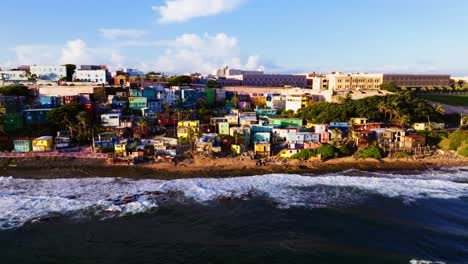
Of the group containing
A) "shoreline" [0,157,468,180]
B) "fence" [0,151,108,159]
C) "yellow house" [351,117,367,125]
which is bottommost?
"shoreline" [0,157,468,180]

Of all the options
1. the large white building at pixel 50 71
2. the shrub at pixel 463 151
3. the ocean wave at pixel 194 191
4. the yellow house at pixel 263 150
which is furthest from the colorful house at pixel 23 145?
the shrub at pixel 463 151

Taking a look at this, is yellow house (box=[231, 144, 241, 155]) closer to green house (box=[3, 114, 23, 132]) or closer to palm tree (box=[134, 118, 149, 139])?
palm tree (box=[134, 118, 149, 139])

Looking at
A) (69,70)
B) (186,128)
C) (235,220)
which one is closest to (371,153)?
(186,128)

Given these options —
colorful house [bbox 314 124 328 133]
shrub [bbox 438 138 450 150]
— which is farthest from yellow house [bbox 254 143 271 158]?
shrub [bbox 438 138 450 150]

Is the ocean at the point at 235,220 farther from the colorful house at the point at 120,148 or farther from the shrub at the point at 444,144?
the shrub at the point at 444,144

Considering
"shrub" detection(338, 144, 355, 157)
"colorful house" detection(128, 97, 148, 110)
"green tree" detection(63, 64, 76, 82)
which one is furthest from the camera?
"green tree" detection(63, 64, 76, 82)

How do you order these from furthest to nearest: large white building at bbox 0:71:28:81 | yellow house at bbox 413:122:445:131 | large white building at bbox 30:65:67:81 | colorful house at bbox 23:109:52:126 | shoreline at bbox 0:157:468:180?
large white building at bbox 30:65:67:81 → large white building at bbox 0:71:28:81 → yellow house at bbox 413:122:445:131 → colorful house at bbox 23:109:52:126 → shoreline at bbox 0:157:468:180
